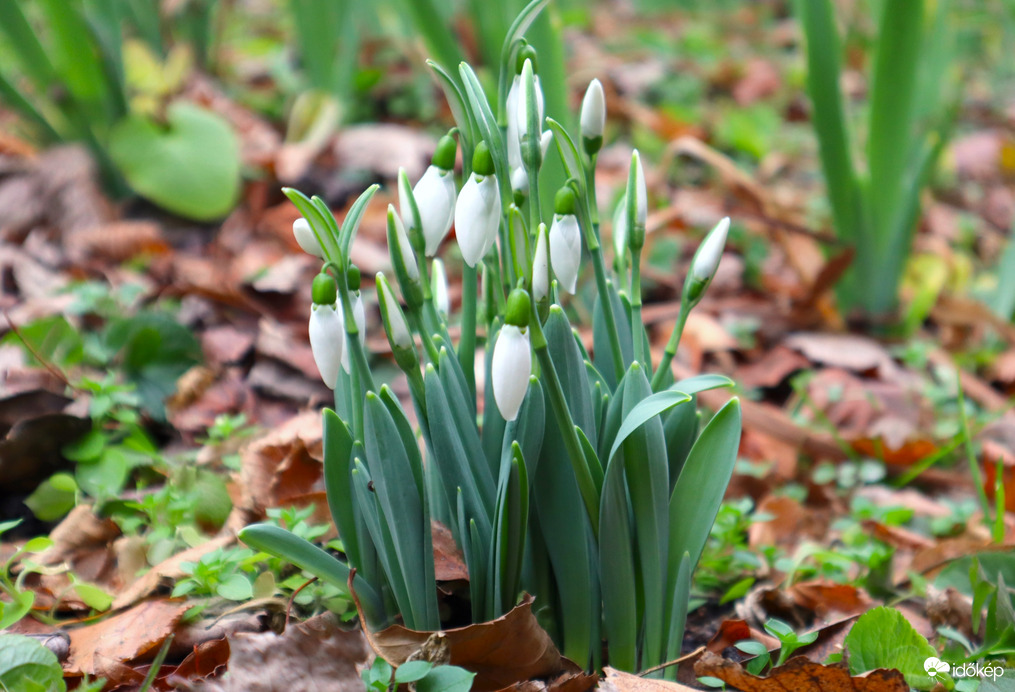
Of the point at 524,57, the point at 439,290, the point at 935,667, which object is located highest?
the point at 524,57

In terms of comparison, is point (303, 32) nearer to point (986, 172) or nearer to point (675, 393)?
point (675, 393)

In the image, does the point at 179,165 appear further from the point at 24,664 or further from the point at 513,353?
the point at 513,353

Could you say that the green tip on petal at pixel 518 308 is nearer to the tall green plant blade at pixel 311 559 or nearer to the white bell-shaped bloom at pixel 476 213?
the white bell-shaped bloom at pixel 476 213

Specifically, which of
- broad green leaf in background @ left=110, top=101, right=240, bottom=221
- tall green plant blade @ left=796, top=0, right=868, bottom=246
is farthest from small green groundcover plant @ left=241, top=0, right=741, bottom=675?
broad green leaf in background @ left=110, top=101, right=240, bottom=221

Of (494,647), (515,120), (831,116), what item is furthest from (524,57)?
(831,116)

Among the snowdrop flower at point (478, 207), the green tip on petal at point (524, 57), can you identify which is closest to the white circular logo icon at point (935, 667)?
the snowdrop flower at point (478, 207)

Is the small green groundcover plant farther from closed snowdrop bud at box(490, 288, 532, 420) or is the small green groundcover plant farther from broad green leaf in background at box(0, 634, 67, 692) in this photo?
broad green leaf in background at box(0, 634, 67, 692)

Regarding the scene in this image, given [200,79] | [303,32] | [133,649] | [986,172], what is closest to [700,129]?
[986,172]
